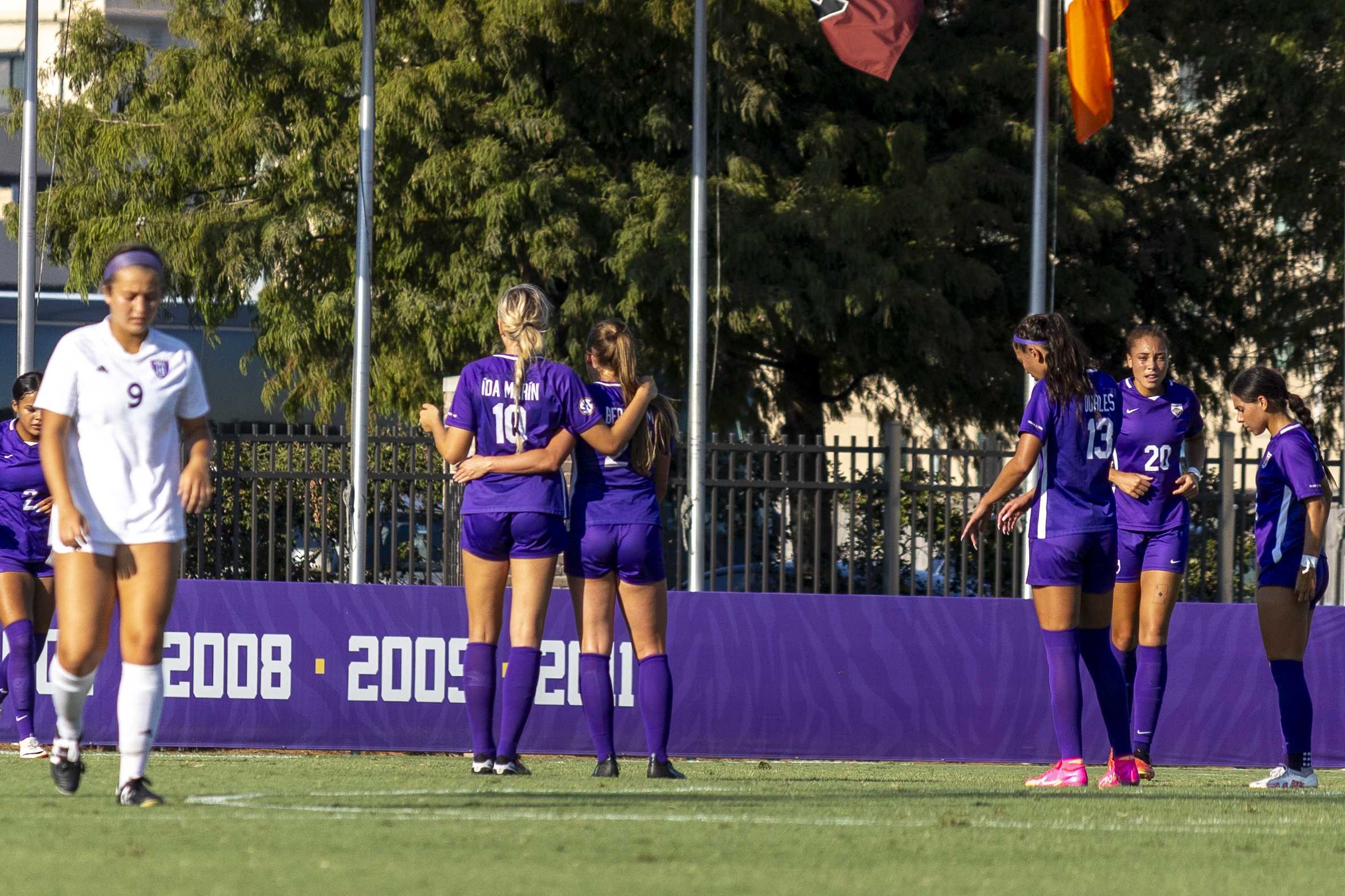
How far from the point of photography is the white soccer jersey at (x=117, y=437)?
5.32 m

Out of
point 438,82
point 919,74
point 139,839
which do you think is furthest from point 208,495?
point 919,74

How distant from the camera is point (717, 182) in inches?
678

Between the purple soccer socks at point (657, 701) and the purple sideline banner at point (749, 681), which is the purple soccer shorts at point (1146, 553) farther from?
the purple soccer socks at point (657, 701)

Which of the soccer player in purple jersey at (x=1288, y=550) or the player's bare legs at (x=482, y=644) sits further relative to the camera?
the soccer player in purple jersey at (x=1288, y=550)

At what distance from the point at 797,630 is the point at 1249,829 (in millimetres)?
4222

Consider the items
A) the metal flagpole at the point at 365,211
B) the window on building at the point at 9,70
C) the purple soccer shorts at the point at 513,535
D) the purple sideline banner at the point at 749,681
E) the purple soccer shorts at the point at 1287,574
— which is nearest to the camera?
the purple soccer shorts at the point at 513,535

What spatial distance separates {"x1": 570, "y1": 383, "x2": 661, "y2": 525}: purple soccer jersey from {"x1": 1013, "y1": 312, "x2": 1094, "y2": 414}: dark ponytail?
5.04ft

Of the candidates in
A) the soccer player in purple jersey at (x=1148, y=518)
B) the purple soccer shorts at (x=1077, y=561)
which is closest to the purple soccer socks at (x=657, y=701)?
the purple soccer shorts at (x=1077, y=561)

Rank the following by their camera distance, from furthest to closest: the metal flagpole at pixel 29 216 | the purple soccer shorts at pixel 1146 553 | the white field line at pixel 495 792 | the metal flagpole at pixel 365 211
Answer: the metal flagpole at pixel 29 216 < the metal flagpole at pixel 365 211 < the purple soccer shorts at pixel 1146 553 < the white field line at pixel 495 792

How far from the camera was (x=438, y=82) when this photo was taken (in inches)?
682

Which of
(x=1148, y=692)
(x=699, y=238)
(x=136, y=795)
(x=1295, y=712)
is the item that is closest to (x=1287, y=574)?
(x=1295, y=712)

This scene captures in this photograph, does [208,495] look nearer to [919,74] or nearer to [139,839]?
[139,839]

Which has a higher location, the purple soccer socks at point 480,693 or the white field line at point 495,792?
the purple soccer socks at point 480,693

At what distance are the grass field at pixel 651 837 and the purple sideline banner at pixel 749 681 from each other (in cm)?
219
